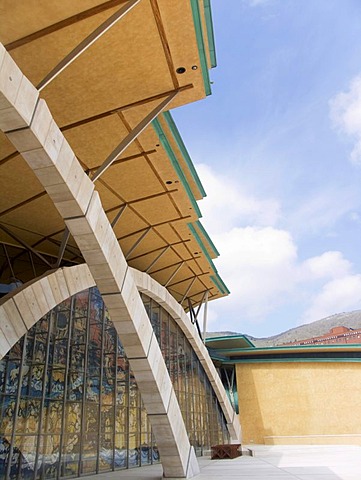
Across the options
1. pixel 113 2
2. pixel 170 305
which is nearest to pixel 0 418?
pixel 113 2

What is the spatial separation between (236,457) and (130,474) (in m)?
10.5

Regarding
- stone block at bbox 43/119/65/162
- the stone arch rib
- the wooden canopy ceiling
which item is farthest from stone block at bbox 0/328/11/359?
stone block at bbox 43/119/65/162

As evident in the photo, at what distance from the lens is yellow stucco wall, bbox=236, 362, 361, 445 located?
3741 cm

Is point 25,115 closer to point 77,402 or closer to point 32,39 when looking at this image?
point 32,39

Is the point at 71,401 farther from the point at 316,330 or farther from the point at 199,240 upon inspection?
the point at 316,330

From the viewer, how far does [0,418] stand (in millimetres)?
14352

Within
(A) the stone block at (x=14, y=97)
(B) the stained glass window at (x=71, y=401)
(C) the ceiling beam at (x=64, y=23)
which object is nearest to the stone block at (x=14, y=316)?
(B) the stained glass window at (x=71, y=401)

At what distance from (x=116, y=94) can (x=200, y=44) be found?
2803mm

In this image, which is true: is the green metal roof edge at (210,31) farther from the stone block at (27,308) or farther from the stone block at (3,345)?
the stone block at (3,345)

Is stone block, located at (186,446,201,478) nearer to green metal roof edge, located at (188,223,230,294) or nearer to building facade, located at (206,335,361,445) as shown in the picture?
green metal roof edge, located at (188,223,230,294)

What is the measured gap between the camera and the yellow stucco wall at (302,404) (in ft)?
123

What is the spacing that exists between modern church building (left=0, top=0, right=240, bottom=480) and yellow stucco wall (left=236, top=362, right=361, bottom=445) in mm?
15767

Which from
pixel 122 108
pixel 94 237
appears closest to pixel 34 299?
pixel 94 237

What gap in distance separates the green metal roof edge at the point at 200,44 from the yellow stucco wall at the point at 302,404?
105 feet
